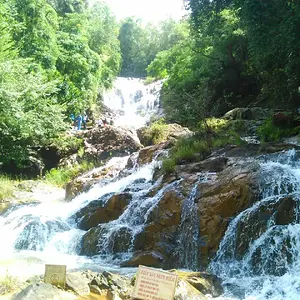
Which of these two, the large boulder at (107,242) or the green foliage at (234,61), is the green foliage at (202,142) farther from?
the large boulder at (107,242)

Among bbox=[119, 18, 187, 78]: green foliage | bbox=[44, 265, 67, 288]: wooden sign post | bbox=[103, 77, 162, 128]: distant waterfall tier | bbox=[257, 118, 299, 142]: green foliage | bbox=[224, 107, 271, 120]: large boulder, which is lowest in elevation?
bbox=[44, 265, 67, 288]: wooden sign post

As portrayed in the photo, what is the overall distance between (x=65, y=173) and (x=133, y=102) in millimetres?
13232

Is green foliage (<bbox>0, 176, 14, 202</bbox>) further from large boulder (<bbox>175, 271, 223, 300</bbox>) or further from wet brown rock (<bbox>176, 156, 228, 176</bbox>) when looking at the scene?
large boulder (<bbox>175, 271, 223, 300</bbox>)

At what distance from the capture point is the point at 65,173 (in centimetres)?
1742

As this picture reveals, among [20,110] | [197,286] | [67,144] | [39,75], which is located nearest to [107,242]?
[197,286]

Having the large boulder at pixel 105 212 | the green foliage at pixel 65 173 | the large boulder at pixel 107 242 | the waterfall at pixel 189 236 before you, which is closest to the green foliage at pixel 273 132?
the waterfall at pixel 189 236

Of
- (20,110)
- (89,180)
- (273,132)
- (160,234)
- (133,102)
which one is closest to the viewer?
(160,234)

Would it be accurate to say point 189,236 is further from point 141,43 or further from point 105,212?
point 141,43

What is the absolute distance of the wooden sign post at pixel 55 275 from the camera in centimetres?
548

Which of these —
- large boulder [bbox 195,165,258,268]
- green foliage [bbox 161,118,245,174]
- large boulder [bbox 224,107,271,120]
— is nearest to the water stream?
large boulder [bbox 195,165,258,268]

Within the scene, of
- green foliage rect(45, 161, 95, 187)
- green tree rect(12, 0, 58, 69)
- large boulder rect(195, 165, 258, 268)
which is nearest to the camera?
large boulder rect(195, 165, 258, 268)

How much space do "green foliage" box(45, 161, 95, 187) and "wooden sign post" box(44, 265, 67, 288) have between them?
1146 centimetres

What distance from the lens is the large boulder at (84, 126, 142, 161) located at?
57.5 feet

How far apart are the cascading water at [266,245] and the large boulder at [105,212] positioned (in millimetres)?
3282
